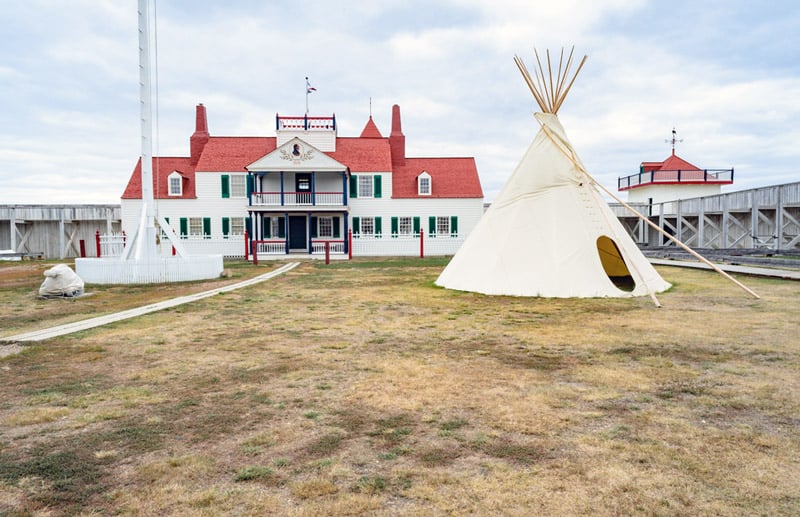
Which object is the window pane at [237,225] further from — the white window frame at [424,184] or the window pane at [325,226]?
the white window frame at [424,184]

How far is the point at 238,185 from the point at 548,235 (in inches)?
1032

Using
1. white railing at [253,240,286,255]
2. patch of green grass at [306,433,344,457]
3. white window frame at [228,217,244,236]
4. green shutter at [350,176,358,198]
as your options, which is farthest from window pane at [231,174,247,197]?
patch of green grass at [306,433,344,457]

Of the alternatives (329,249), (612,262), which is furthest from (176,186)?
(612,262)

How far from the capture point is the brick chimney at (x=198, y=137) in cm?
3562

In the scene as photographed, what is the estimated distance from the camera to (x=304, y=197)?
32.9 meters

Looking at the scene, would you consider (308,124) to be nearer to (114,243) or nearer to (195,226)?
(195,226)

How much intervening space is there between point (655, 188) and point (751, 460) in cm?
4232

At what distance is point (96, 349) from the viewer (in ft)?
22.4

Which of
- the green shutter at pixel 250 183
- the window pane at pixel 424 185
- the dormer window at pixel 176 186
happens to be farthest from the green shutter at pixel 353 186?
the dormer window at pixel 176 186

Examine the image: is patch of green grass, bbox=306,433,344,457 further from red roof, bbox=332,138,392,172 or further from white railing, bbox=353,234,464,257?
red roof, bbox=332,138,392,172

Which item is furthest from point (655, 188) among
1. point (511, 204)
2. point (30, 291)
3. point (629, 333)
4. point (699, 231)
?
point (30, 291)

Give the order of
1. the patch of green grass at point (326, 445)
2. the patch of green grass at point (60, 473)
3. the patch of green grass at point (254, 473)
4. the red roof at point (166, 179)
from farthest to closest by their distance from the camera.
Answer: the red roof at point (166, 179), the patch of green grass at point (326, 445), the patch of green grass at point (254, 473), the patch of green grass at point (60, 473)

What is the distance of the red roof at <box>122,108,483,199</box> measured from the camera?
33688mm

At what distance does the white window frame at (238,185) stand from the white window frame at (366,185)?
7.77m
